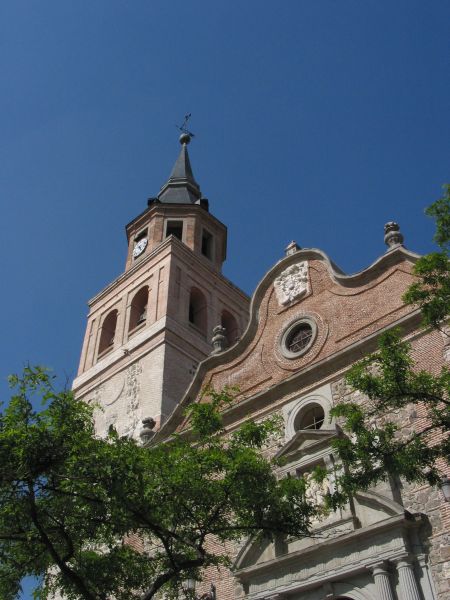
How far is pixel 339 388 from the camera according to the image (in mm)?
14836

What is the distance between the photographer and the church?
1172 cm

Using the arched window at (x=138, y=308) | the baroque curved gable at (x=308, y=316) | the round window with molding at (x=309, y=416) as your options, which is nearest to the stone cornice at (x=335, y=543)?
the round window with molding at (x=309, y=416)

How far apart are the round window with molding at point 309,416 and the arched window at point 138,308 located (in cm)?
1178

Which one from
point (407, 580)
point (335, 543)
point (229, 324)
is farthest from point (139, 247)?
point (407, 580)

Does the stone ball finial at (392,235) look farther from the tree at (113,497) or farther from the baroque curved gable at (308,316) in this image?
the tree at (113,497)

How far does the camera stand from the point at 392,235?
16172 millimetres

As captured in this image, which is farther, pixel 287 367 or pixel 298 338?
pixel 298 338

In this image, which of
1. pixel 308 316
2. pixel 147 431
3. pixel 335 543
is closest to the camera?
pixel 335 543

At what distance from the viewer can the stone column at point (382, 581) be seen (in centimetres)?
1113

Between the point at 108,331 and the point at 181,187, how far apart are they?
987 cm

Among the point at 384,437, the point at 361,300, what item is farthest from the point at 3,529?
the point at 361,300

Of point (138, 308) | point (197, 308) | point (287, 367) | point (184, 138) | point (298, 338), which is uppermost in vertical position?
point (184, 138)

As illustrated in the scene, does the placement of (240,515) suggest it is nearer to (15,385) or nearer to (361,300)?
(15,385)

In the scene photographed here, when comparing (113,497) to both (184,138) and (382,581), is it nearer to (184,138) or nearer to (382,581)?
(382,581)
